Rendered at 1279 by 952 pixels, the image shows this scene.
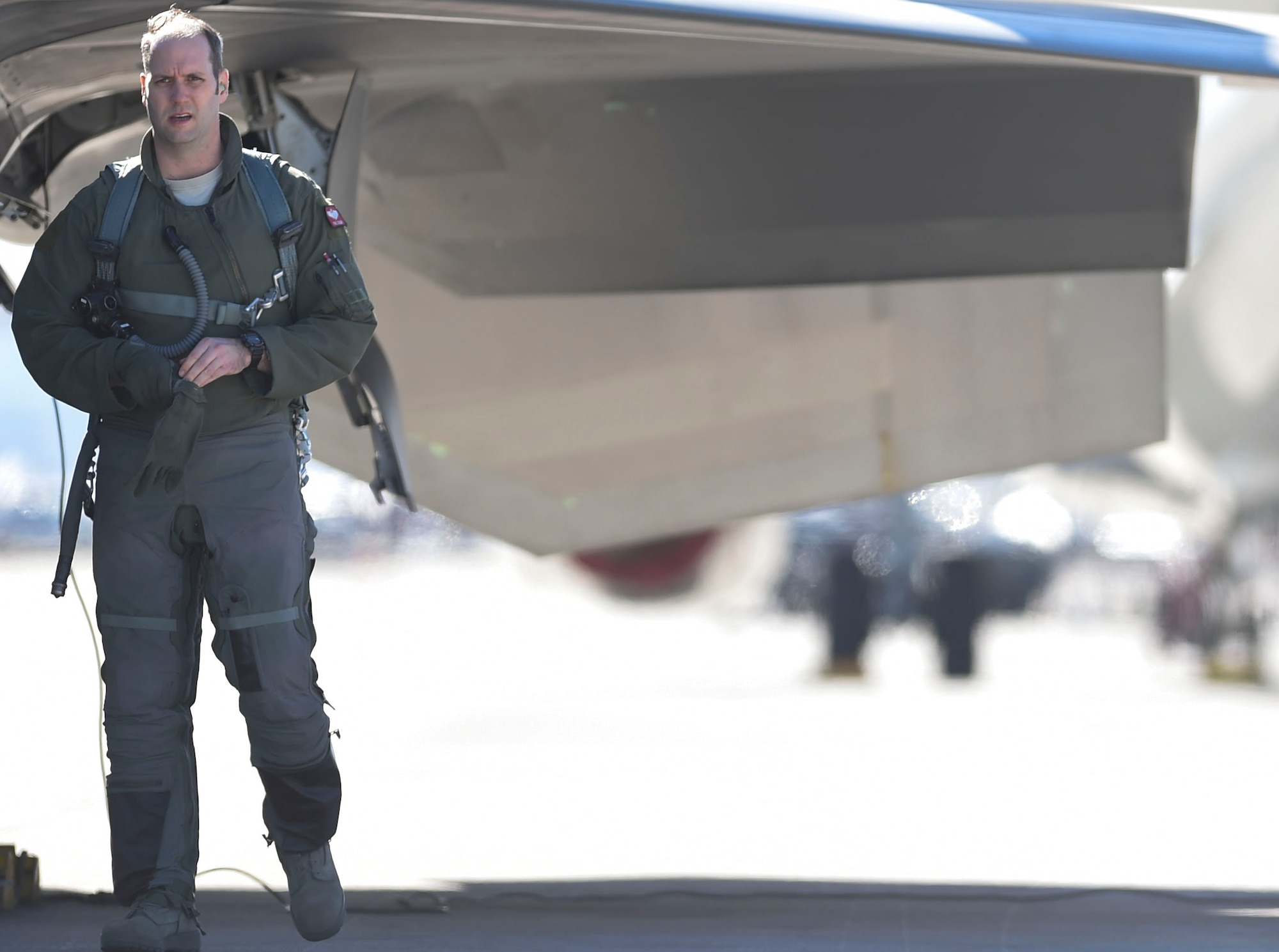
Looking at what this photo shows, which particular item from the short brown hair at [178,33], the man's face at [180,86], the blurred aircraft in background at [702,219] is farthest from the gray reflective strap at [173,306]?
the blurred aircraft in background at [702,219]

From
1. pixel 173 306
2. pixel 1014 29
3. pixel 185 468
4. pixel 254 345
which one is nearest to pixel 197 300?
pixel 173 306

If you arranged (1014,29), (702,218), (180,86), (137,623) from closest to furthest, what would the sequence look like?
(180,86)
(137,623)
(1014,29)
(702,218)

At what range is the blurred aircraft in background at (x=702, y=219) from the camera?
4012mm

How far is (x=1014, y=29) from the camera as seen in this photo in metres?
3.62

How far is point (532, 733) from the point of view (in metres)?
11.0

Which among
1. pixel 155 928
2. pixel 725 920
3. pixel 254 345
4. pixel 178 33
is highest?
pixel 178 33

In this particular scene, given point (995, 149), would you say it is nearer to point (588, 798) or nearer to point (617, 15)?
point (617, 15)

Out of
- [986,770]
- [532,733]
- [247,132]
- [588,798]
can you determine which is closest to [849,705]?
[532,733]

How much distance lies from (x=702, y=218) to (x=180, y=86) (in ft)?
9.49

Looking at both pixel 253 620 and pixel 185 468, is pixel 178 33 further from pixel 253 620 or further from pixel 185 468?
pixel 253 620

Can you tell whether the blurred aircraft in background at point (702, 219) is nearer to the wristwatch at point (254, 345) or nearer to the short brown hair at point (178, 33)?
the short brown hair at point (178, 33)

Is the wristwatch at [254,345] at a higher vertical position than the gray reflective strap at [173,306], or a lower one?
lower

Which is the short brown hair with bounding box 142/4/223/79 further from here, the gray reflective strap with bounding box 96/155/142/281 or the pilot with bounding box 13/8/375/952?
the gray reflective strap with bounding box 96/155/142/281

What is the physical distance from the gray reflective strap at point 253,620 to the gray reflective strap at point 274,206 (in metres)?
0.62
